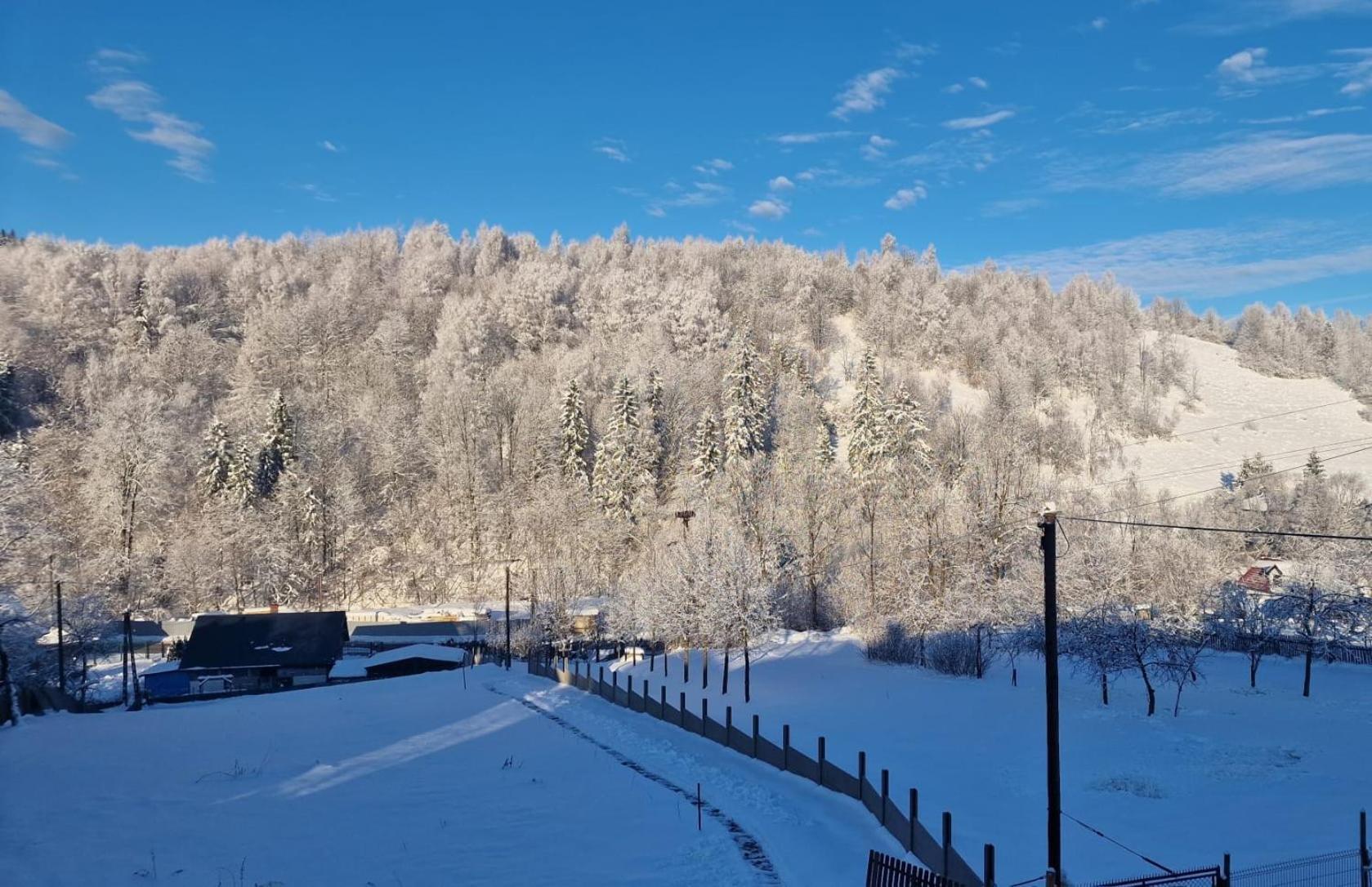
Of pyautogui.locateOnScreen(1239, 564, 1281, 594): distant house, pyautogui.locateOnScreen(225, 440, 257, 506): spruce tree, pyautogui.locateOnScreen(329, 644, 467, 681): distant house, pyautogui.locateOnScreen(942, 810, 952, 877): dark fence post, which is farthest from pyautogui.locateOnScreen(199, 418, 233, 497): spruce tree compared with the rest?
pyautogui.locateOnScreen(1239, 564, 1281, 594): distant house

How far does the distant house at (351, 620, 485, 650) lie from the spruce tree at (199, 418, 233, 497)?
58.8 ft

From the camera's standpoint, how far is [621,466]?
69.6m

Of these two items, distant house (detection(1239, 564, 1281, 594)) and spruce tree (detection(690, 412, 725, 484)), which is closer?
distant house (detection(1239, 564, 1281, 594))

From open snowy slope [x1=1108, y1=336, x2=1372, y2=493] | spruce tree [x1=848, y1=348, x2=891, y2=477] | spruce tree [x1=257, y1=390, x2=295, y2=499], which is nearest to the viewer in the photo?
spruce tree [x1=848, y1=348, x2=891, y2=477]

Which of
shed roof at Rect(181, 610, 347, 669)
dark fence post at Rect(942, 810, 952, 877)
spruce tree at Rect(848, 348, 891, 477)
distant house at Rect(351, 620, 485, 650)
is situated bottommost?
distant house at Rect(351, 620, 485, 650)

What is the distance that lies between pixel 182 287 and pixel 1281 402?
143m

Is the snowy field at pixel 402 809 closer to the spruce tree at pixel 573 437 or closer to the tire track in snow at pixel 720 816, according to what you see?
the tire track in snow at pixel 720 816

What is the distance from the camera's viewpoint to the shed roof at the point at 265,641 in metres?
50.4

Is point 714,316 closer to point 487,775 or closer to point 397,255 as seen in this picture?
point 397,255

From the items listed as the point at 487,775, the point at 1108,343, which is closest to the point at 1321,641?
the point at 487,775

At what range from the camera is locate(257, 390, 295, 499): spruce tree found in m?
71.2

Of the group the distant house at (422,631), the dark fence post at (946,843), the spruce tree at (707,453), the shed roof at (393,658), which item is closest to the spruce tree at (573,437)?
the spruce tree at (707,453)

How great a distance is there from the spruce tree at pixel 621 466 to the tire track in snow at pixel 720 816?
140 ft

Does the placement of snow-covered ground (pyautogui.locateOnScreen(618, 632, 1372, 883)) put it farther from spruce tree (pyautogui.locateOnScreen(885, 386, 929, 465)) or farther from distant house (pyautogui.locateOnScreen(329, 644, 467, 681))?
spruce tree (pyautogui.locateOnScreen(885, 386, 929, 465))
